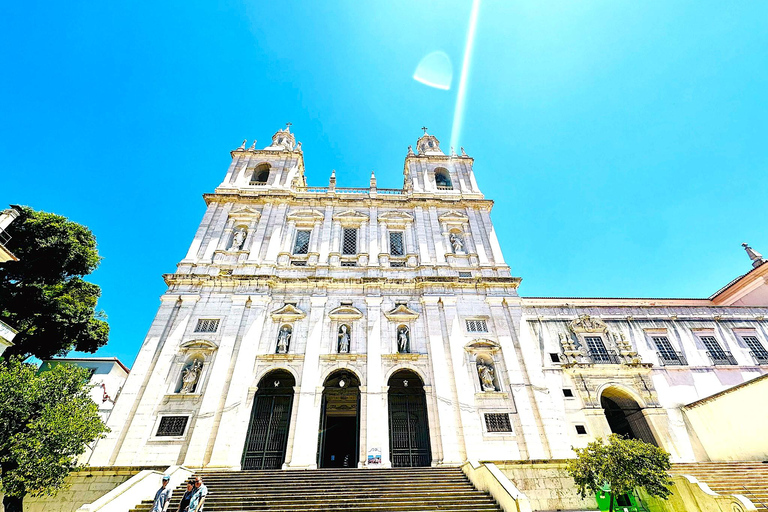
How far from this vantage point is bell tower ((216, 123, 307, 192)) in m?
25.2

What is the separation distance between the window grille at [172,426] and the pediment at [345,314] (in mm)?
7672

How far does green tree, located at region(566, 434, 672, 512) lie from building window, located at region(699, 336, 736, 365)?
40.5 feet

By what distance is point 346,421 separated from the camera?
19922mm

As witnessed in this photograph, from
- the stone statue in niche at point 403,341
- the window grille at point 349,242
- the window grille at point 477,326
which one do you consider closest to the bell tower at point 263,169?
the window grille at point 349,242

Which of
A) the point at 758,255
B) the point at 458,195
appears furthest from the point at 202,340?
the point at 758,255

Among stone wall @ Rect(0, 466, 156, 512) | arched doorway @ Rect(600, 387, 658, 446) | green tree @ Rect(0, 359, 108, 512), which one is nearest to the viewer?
green tree @ Rect(0, 359, 108, 512)

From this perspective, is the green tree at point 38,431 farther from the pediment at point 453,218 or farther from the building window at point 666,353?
the building window at point 666,353

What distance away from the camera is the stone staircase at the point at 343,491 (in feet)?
34.5

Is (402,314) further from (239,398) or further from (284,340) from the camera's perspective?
(239,398)

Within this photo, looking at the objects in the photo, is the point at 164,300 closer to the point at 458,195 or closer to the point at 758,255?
the point at 458,195

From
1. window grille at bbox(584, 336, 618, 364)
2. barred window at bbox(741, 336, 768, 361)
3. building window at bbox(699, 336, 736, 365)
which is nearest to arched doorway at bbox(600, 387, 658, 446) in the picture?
window grille at bbox(584, 336, 618, 364)

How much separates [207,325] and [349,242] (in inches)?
371

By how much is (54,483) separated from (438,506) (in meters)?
12.0

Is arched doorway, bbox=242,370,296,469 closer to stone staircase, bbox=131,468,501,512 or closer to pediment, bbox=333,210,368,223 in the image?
stone staircase, bbox=131,468,501,512
